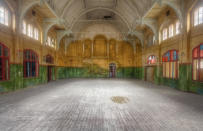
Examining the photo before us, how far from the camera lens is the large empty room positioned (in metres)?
3.63

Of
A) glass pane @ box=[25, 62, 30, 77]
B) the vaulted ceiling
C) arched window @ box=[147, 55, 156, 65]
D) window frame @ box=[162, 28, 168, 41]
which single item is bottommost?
glass pane @ box=[25, 62, 30, 77]

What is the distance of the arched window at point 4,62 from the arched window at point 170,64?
13.1 meters

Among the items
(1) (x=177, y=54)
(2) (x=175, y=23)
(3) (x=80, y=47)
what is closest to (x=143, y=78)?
(1) (x=177, y=54)

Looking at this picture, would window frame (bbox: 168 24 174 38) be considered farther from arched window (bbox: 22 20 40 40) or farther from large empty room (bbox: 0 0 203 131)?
arched window (bbox: 22 20 40 40)

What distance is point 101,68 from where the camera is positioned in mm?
19531

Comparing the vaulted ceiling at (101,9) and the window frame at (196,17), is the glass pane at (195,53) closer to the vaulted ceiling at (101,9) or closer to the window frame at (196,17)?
the window frame at (196,17)

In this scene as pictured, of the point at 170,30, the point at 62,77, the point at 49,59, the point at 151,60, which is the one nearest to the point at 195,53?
the point at 170,30

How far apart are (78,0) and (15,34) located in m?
8.67

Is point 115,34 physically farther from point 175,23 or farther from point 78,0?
point 175,23

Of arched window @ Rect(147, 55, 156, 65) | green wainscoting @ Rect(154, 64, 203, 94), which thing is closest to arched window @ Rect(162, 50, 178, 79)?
green wainscoting @ Rect(154, 64, 203, 94)

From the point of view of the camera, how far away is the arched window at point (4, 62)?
23.0 ft

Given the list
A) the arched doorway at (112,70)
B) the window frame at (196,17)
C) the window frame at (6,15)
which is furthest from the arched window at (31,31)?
the window frame at (196,17)

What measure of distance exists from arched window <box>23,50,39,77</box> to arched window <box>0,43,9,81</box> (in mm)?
1619

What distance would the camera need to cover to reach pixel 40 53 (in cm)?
1105
